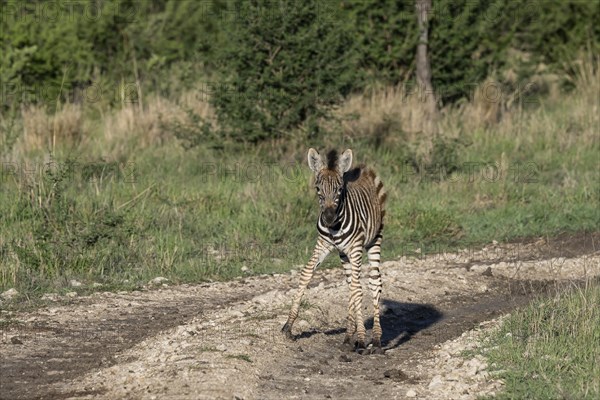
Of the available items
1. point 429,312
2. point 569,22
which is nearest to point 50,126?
point 429,312

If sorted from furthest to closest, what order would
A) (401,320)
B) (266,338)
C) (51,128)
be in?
1. (51,128)
2. (401,320)
3. (266,338)

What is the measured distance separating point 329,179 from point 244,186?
19.8 ft

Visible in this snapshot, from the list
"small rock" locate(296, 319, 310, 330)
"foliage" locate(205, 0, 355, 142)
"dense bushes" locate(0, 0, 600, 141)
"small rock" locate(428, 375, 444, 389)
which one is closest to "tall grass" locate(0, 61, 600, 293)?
"foliage" locate(205, 0, 355, 142)

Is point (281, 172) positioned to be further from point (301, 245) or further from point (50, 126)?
point (50, 126)

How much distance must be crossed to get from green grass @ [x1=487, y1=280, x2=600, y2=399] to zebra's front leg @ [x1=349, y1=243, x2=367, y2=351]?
1.10 metres

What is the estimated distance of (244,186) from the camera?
1448 cm

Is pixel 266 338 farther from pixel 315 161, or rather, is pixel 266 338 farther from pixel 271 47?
pixel 271 47

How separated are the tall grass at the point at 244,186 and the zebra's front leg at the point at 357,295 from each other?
2.80 metres

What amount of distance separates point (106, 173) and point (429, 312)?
6.07 metres

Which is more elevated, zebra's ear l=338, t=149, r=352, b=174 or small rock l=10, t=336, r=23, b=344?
zebra's ear l=338, t=149, r=352, b=174

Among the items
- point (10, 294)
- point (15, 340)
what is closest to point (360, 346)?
point (15, 340)

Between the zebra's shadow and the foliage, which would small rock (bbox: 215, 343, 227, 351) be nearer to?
the zebra's shadow

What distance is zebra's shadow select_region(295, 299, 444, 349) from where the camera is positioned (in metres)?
9.52

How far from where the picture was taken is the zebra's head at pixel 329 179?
8.34 metres
